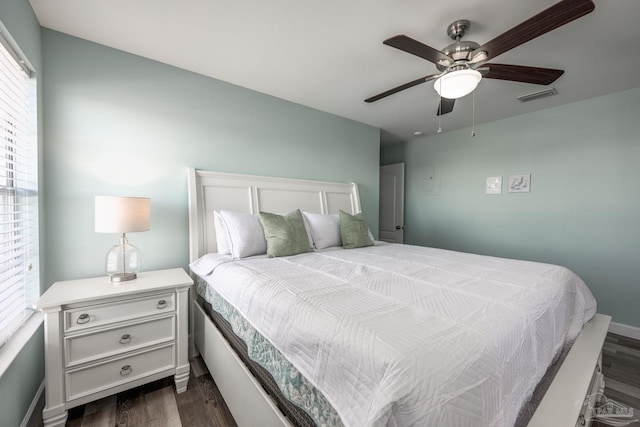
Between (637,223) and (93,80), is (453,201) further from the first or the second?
(93,80)

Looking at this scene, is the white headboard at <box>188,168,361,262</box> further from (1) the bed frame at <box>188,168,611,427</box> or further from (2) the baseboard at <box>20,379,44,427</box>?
(2) the baseboard at <box>20,379,44,427</box>

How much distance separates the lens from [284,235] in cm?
225

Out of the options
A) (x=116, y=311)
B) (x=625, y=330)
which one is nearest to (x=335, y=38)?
(x=116, y=311)

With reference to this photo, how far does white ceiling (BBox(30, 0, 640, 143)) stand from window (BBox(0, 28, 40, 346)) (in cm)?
57

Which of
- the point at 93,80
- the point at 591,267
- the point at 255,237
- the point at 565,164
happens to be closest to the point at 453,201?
the point at 565,164

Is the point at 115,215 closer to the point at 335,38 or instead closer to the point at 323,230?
the point at 323,230

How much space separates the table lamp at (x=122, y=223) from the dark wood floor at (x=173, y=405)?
2.58ft

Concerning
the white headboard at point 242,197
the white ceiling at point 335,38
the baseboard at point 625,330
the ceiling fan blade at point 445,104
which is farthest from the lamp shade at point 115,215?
the baseboard at point 625,330

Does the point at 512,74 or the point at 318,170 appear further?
the point at 318,170

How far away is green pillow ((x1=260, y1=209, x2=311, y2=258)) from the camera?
7.23 feet

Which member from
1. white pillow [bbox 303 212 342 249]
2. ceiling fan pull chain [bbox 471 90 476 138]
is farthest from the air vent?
white pillow [bbox 303 212 342 249]

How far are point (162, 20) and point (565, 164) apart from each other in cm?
429

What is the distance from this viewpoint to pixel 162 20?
1781mm

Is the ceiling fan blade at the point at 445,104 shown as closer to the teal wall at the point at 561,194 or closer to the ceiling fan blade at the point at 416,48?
the ceiling fan blade at the point at 416,48
